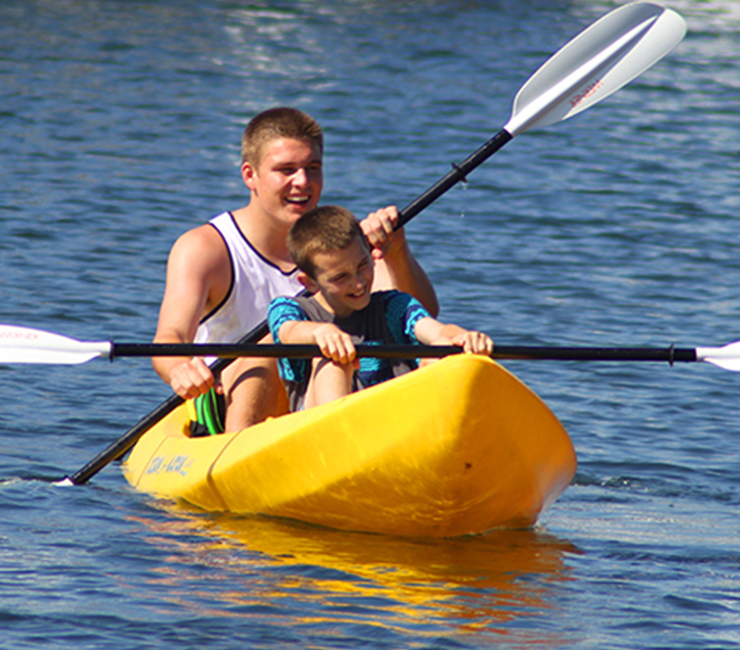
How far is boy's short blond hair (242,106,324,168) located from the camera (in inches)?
175

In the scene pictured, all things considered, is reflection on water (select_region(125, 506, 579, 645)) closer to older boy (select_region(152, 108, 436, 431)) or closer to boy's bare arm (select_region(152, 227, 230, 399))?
older boy (select_region(152, 108, 436, 431))

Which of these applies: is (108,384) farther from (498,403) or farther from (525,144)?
(525,144)

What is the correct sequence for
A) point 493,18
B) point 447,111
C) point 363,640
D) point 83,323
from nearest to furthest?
point 363,640 → point 83,323 → point 447,111 → point 493,18

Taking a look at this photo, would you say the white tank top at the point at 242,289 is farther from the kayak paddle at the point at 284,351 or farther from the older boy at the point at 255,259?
A: the kayak paddle at the point at 284,351

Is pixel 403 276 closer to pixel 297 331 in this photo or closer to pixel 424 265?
pixel 297 331

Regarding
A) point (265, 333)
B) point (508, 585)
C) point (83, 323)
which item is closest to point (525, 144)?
point (83, 323)

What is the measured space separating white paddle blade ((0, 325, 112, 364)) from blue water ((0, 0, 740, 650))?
560mm

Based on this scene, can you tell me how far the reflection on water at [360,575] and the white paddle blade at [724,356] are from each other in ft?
2.49

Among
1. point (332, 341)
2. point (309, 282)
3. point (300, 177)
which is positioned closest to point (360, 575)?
point (332, 341)

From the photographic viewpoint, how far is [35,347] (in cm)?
413

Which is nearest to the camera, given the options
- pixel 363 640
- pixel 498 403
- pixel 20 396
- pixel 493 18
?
pixel 363 640

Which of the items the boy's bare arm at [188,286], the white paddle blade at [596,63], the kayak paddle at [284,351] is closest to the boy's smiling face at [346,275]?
the kayak paddle at [284,351]

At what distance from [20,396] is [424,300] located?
7.52 ft

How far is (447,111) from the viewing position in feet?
45.0
